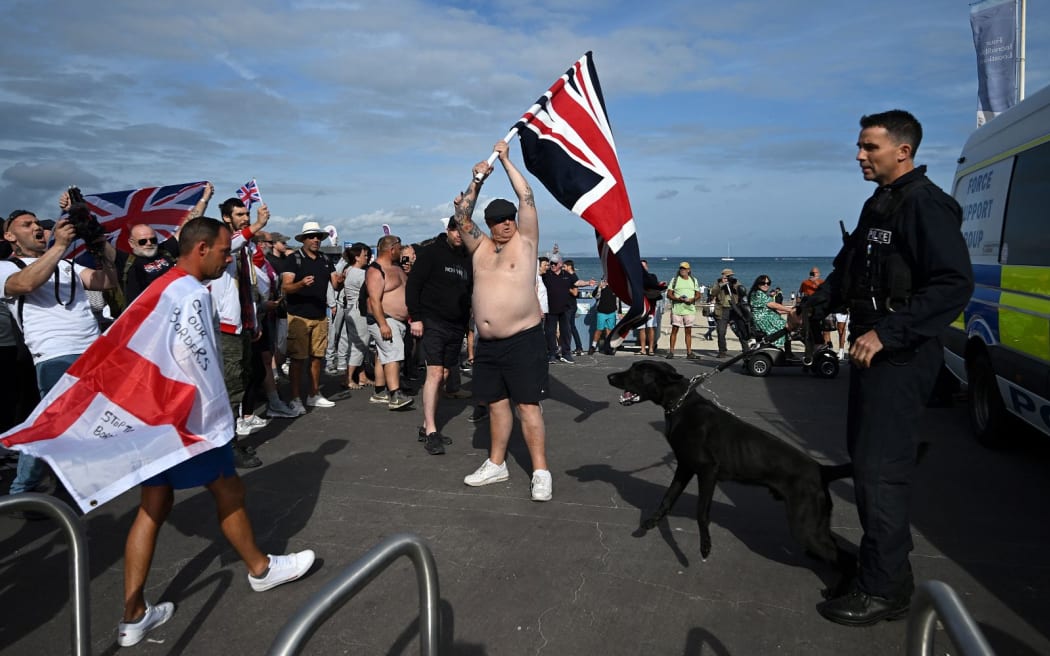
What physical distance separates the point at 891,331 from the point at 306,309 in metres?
6.47

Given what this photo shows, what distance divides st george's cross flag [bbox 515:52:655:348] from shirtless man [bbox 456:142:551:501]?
712 millimetres

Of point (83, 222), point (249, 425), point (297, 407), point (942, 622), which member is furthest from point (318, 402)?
point (942, 622)

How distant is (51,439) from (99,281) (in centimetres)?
239

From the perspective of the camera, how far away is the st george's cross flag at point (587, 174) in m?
5.52

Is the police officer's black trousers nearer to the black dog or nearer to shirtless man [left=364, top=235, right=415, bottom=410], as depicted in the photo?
the black dog

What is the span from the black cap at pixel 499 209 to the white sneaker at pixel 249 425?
3507 millimetres

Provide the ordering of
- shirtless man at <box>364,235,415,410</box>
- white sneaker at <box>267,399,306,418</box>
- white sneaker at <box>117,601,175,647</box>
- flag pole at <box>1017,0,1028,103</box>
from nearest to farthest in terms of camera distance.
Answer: white sneaker at <box>117,601,175,647</box> → white sneaker at <box>267,399,306,418</box> → shirtless man at <box>364,235,415,410</box> → flag pole at <box>1017,0,1028,103</box>

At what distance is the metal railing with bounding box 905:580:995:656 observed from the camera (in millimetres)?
1327

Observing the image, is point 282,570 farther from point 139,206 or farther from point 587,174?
point 139,206

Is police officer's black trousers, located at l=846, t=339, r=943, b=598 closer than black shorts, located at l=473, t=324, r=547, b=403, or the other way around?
A: police officer's black trousers, located at l=846, t=339, r=943, b=598

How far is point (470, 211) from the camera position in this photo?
5016mm

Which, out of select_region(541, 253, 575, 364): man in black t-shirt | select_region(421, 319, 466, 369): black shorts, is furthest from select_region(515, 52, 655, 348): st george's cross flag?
select_region(541, 253, 575, 364): man in black t-shirt

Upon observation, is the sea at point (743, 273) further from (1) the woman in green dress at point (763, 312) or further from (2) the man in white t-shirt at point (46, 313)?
(2) the man in white t-shirt at point (46, 313)

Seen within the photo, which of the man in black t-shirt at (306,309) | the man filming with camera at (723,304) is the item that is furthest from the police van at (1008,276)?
the man in black t-shirt at (306,309)
